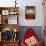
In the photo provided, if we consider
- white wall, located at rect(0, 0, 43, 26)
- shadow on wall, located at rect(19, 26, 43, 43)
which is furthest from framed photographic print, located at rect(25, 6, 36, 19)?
shadow on wall, located at rect(19, 26, 43, 43)

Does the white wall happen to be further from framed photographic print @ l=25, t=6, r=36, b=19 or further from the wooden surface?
the wooden surface

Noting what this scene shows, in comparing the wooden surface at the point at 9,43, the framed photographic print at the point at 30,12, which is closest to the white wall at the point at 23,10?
the framed photographic print at the point at 30,12

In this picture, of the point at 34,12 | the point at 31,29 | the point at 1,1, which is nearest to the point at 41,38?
the point at 31,29

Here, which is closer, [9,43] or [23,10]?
[9,43]

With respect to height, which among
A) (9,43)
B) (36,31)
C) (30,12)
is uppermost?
(30,12)

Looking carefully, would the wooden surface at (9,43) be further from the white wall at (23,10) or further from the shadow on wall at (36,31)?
the white wall at (23,10)

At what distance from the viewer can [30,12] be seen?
5.96 metres

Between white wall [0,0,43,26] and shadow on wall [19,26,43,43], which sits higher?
white wall [0,0,43,26]

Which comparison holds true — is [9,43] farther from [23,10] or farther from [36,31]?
[23,10]

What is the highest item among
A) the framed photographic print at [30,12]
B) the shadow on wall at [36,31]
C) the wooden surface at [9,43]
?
the framed photographic print at [30,12]

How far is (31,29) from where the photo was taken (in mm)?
5848

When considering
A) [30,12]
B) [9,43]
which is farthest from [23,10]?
[9,43]

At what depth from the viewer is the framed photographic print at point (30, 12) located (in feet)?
19.5

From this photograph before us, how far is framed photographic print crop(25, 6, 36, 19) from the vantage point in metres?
5.95
